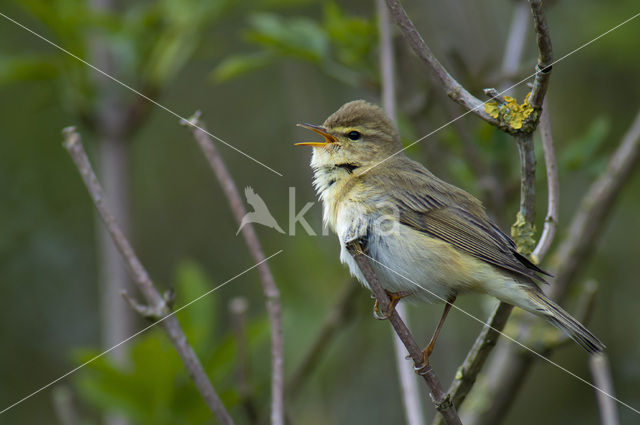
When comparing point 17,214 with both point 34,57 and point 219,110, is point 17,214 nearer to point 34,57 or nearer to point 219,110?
point 219,110

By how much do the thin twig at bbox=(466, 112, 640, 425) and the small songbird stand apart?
1108mm

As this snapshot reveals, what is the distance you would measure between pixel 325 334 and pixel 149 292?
73.0 inches

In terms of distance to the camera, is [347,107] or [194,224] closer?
[347,107]

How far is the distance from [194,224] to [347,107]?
3.29m

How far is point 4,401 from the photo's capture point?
18.0 feet

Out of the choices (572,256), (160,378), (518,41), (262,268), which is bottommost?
(572,256)

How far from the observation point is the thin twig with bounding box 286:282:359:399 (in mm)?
3997

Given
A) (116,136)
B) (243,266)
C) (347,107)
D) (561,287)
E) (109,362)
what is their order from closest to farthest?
(347,107)
(109,362)
(561,287)
(116,136)
(243,266)

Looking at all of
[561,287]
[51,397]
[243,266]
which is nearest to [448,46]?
[561,287]

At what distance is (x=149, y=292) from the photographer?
238 centimetres

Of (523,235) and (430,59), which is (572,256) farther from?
(430,59)

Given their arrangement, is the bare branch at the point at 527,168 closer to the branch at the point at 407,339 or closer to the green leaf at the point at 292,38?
the branch at the point at 407,339

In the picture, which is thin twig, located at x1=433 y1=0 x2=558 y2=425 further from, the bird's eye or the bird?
the bird's eye

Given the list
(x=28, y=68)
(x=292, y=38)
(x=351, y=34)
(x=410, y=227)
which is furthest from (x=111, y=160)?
(x=410, y=227)
